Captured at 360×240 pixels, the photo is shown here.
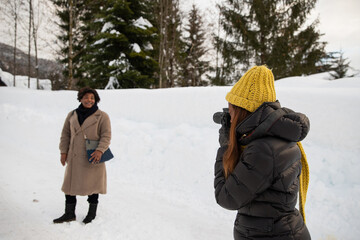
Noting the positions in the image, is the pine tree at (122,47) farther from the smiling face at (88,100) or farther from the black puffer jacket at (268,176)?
the black puffer jacket at (268,176)

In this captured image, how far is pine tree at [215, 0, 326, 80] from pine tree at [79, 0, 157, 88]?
5333mm

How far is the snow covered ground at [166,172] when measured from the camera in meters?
3.12

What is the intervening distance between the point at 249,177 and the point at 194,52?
23.1 meters

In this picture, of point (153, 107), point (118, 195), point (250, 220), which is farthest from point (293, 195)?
point (153, 107)

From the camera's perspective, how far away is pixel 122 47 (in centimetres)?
1318

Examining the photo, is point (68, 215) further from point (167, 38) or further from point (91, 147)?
point (167, 38)

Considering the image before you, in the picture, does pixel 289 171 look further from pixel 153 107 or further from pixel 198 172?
pixel 153 107

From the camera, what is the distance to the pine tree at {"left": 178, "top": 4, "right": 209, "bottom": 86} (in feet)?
75.2

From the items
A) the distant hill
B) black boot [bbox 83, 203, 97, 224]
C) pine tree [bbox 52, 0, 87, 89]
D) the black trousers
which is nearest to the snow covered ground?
black boot [bbox 83, 203, 97, 224]

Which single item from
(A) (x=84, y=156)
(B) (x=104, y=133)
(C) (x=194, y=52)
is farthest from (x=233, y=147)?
(C) (x=194, y=52)

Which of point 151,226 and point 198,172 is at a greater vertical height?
point 198,172

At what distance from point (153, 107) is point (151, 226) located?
4.43 meters

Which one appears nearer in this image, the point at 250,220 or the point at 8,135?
the point at 250,220

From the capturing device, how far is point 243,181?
1225mm
